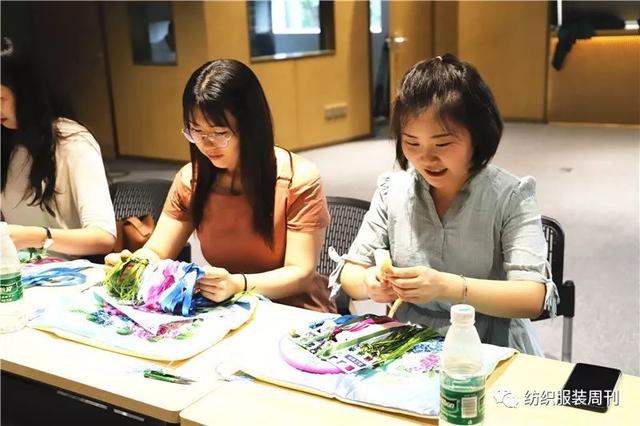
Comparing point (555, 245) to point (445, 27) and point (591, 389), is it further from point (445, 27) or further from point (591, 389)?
point (445, 27)

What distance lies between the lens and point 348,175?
598 cm

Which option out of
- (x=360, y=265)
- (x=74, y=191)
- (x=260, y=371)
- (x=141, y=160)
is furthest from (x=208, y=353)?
(x=141, y=160)

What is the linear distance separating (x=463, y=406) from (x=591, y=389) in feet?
0.95

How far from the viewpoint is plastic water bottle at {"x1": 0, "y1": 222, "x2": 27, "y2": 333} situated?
144 cm

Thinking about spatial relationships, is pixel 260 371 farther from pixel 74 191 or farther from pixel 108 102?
pixel 108 102

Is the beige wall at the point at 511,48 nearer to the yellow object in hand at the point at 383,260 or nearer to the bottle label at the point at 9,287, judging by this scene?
the yellow object in hand at the point at 383,260

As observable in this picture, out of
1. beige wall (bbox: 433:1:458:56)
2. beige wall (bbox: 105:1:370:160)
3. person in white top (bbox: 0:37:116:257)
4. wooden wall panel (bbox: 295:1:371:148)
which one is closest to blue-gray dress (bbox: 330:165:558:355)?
person in white top (bbox: 0:37:116:257)

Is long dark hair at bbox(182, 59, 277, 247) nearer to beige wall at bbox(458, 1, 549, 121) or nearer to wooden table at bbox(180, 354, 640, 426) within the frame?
wooden table at bbox(180, 354, 640, 426)

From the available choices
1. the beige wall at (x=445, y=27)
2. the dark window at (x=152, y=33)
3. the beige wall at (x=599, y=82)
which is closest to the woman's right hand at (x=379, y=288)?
the dark window at (x=152, y=33)

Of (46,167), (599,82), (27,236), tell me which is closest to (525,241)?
(27,236)

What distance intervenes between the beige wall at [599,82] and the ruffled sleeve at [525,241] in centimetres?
682

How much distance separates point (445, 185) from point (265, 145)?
0.51 metres

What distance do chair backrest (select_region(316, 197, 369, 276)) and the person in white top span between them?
2.07 feet

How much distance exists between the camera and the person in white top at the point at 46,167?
2051 mm
